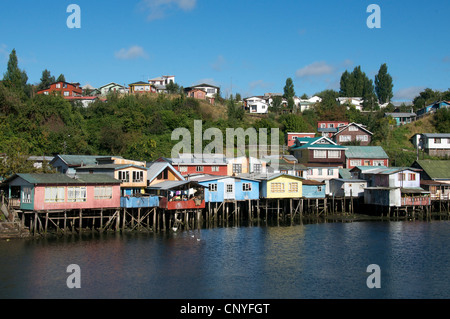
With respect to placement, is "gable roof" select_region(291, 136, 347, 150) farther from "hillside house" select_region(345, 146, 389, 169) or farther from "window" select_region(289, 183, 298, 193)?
"window" select_region(289, 183, 298, 193)

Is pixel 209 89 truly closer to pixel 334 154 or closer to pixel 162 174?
pixel 334 154

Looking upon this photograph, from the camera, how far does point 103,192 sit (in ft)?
125

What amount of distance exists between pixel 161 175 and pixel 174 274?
60.3 feet

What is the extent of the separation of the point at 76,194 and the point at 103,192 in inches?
83.4

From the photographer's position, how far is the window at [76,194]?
3681 cm

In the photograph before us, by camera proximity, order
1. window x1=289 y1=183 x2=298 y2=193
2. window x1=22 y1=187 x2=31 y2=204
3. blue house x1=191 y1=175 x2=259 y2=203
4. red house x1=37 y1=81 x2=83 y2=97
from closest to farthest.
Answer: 1. window x1=22 y1=187 x2=31 y2=204
2. blue house x1=191 y1=175 x2=259 y2=203
3. window x1=289 y1=183 x2=298 y2=193
4. red house x1=37 y1=81 x2=83 y2=97

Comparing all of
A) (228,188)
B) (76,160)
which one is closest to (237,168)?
(228,188)

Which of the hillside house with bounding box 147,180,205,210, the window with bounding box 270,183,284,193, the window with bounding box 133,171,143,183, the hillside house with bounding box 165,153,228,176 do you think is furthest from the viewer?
the hillside house with bounding box 165,153,228,176

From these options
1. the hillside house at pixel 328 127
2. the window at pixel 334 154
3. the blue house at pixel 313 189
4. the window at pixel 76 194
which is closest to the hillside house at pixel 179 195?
the window at pixel 76 194

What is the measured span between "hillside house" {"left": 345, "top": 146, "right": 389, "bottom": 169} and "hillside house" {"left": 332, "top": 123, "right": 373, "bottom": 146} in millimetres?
8989

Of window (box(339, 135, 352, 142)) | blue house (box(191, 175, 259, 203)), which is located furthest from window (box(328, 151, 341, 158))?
blue house (box(191, 175, 259, 203))

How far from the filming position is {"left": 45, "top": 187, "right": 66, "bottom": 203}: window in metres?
35.9
